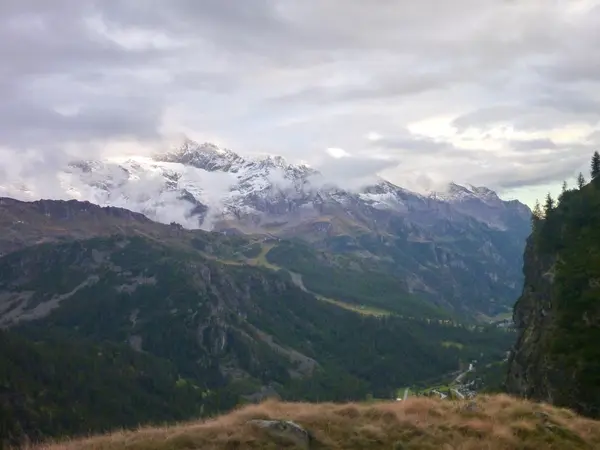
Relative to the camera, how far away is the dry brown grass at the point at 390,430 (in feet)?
81.9

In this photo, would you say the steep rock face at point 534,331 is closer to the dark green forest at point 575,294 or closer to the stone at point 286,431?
the dark green forest at point 575,294

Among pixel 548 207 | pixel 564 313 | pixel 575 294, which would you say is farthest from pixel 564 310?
pixel 548 207

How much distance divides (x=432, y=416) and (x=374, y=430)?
4.17 meters

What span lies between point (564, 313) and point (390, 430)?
81.2 meters

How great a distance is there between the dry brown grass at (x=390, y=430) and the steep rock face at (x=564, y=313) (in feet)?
169

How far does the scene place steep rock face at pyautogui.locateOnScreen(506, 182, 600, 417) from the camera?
80688 millimetres

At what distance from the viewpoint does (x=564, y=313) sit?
322ft

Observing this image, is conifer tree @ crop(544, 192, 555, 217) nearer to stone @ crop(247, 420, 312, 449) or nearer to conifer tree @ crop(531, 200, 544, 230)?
conifer tree @ crop(531, 200, 544, 230)

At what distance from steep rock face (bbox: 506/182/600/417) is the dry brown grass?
51.5 metres

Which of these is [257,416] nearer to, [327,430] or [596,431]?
[327,430]

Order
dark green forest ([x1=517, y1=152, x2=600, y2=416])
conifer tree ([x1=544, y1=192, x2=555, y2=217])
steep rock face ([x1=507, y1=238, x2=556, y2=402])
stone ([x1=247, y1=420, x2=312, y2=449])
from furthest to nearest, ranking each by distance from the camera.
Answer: conifer tree ([x1=544, y1=192, x2=555, y2=217]) < steep rock face ([x1=507, y1=238, x2=556, y2=402]) < dark green forest ([x1=517, y1=152, x2=600, y2=416]) < stone ([x1=247, y1=420, x2=312, y2=449])

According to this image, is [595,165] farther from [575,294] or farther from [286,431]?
[286,431]

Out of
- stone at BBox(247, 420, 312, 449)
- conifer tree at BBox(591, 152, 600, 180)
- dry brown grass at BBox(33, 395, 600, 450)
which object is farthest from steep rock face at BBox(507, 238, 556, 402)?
stone at BBox(247, 420, 312, 449)

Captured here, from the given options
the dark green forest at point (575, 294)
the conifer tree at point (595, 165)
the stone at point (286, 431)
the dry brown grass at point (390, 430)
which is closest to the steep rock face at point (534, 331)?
the dark green forest at point (575, 294)
